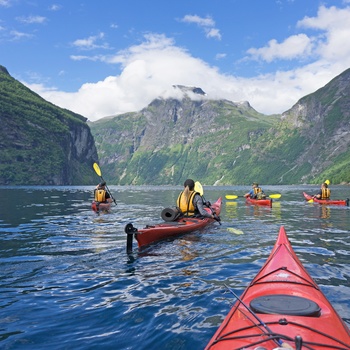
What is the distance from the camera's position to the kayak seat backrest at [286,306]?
4.75 meters

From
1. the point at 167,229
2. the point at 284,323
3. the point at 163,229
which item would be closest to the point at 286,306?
the point at 284,323

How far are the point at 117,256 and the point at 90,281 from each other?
9.18 feet

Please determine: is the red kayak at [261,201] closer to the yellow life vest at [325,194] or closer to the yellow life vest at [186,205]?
the yellow life vest at [325,194]

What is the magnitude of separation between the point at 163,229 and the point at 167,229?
30cm

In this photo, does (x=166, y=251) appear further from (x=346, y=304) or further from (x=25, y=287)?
(x=346, y=304)

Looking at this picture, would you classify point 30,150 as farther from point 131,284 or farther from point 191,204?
point 131,284

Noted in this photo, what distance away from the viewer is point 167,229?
45.4 ft

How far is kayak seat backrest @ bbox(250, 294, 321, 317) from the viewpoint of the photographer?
4.75m

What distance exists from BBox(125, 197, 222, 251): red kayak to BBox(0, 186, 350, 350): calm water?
337mm

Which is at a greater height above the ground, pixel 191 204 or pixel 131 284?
pixel 191 204

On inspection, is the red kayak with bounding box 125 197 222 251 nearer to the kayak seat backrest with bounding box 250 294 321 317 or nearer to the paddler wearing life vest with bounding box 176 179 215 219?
the paddler wearing life vest with bounding box 176 179 215 219

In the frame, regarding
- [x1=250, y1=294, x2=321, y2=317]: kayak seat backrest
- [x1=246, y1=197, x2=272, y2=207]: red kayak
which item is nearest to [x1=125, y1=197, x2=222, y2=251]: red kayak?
[x1=250, y1=294, x2=321, y2=317]: kayak seat backrest

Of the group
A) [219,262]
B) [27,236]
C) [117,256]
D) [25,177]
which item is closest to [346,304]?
[219,262]

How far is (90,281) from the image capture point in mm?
9008
